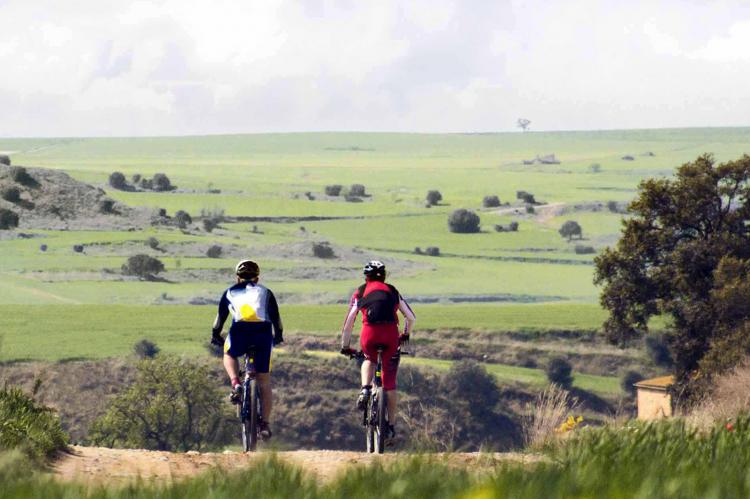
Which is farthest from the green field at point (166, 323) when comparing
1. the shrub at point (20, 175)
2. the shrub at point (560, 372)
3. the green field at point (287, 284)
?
the shrub at point (20, 175)

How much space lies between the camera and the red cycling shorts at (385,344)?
15430mm

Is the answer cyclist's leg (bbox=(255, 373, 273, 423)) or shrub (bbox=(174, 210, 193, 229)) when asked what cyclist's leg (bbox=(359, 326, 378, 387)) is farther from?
shrub (bbox=(174, 210, 193, 229))

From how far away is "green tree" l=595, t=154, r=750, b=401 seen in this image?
2227 inches

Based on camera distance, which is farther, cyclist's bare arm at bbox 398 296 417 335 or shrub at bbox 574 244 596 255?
shrub at bbox 574 244 596 255

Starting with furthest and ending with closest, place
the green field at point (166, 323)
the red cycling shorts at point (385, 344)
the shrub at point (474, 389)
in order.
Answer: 1. the green field at point (166, 323)
2. the shrub at point (474, 389)
3. the red cycling shorts at point (385, 344)

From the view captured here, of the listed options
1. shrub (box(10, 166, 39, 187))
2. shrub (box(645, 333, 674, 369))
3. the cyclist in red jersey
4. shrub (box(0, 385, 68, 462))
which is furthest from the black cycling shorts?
shrub (box(10, 166, 39, 187))

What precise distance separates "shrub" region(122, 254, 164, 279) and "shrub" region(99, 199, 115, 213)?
746 inches

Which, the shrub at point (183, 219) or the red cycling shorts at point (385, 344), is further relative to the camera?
the shrub at point (183, 219)

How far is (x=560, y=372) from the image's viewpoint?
10419cm

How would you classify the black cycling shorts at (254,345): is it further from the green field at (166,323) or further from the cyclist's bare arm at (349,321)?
the green field at (166,323)

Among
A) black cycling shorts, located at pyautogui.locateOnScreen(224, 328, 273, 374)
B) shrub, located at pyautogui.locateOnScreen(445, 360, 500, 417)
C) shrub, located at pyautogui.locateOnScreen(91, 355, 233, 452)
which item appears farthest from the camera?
shrub, located at pyautogui.locateOnScreen(445, 360, 500, 417)

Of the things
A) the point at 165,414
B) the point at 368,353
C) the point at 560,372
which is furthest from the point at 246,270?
the point at 560,372

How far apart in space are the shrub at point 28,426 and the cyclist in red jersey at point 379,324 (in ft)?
9.59

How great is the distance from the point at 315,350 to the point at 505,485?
107m
